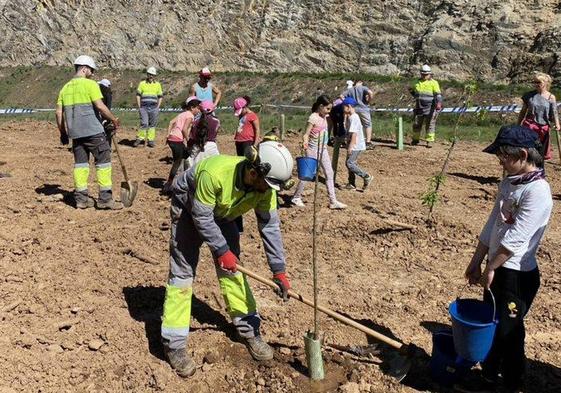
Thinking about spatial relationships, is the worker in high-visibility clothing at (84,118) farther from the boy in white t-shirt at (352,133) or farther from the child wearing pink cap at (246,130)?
the boy in white t-shirt at (352,133)

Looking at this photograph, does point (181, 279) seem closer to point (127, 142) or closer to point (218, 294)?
point (218, 294)


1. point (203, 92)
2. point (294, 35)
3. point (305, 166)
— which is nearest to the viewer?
point (305, 166)

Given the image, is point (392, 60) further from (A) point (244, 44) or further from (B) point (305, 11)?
(A) point (244, 44)

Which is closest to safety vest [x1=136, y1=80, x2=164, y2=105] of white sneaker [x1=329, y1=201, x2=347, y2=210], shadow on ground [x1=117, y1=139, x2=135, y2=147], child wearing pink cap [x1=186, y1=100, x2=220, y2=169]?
shadow on ground [x1=117, y1=139, x2=135, y2=147]

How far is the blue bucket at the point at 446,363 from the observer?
3.96 metres

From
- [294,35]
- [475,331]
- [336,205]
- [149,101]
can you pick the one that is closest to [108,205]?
[336,205]

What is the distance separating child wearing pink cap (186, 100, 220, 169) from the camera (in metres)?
7.46

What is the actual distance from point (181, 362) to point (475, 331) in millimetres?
1969

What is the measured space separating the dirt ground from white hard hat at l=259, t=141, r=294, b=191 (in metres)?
1.45

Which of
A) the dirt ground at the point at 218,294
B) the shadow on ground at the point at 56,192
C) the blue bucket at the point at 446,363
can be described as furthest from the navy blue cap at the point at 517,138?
the shadow on ground at the point at 56,192

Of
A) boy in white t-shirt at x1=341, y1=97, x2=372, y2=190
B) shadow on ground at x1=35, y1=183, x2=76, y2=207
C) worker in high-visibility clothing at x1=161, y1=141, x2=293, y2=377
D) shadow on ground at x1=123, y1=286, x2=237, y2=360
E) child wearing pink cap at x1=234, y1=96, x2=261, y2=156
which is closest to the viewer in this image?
worker in high-visibility clothing at x1=161, y1=141, x2=293, y2=377

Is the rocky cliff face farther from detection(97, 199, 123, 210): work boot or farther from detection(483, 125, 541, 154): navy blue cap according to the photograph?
detection(483, 125, 541, 154): navy blue cap

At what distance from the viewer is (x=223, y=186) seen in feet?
12.3

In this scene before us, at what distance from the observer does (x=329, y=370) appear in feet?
13.9
